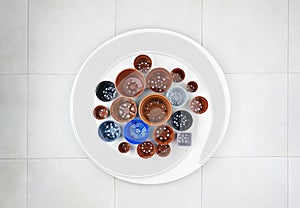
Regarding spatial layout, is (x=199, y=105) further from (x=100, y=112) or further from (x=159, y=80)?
(x=100, y=112)

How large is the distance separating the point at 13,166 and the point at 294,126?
1.21 meters

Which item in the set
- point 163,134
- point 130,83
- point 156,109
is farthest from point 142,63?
point 163,134

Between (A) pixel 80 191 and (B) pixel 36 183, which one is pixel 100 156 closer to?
(A) pixel 80 191

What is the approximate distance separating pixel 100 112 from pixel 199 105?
412 mm

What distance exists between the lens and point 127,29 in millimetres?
1410

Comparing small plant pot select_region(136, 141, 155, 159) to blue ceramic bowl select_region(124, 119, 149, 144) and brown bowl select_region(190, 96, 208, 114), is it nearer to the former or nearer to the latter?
blue ceramic bowl select_region(124, 119, 149, 144)

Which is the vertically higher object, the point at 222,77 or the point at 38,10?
the point at 38,10

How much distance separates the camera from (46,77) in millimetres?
1404

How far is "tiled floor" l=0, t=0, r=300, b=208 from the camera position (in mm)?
1401

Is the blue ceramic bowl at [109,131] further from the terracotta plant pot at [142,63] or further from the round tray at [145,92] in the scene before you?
the terracotta plant pot at [142,63]

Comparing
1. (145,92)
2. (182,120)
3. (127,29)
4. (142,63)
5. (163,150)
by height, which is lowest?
(163,150)

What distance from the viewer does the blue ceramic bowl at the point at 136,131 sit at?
1.38m

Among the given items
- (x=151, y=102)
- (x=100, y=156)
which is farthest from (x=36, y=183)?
(x=151, y=102)

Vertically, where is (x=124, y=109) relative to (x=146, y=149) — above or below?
above
